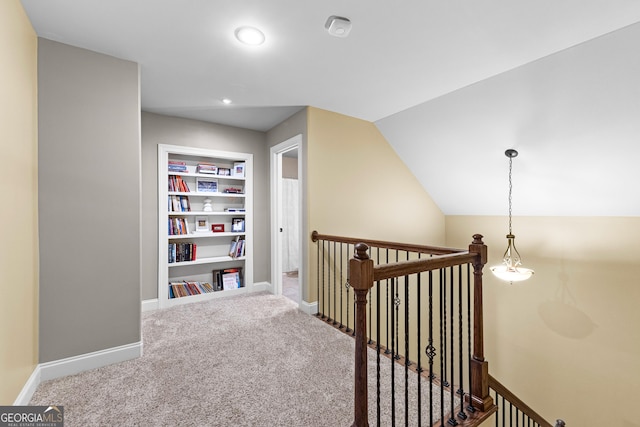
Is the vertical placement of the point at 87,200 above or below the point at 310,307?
above

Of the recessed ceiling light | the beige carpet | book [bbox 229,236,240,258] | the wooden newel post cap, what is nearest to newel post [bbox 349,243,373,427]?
the wooden newel post cap

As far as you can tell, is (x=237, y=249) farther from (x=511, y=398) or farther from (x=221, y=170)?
(x=511, y=398)

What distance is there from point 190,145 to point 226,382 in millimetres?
2788

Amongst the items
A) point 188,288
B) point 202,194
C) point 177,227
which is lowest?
point 188,288

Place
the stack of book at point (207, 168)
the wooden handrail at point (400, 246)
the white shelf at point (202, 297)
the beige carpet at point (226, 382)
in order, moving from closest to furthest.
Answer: the beige carpet at point (226, 382), the wooden handrail at point (400, 246), the white shelf at point (202, 297), the stack of book at point (207, 168)

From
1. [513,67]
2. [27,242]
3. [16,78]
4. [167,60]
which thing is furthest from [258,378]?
[513,67]

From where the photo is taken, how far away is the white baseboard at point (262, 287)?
3.98 meters

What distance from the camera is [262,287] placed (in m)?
4.04

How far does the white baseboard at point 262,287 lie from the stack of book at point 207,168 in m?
1.66

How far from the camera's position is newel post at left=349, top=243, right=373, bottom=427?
118cm

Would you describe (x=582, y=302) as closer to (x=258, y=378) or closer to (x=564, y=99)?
(x=564, y=99)

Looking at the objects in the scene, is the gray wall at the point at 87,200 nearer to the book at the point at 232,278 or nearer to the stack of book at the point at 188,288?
the stack of book at the point at 188,288

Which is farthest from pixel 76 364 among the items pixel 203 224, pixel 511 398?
pixel 511 398

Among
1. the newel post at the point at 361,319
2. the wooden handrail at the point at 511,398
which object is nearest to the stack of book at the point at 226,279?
the newel post at the point at 361,319
